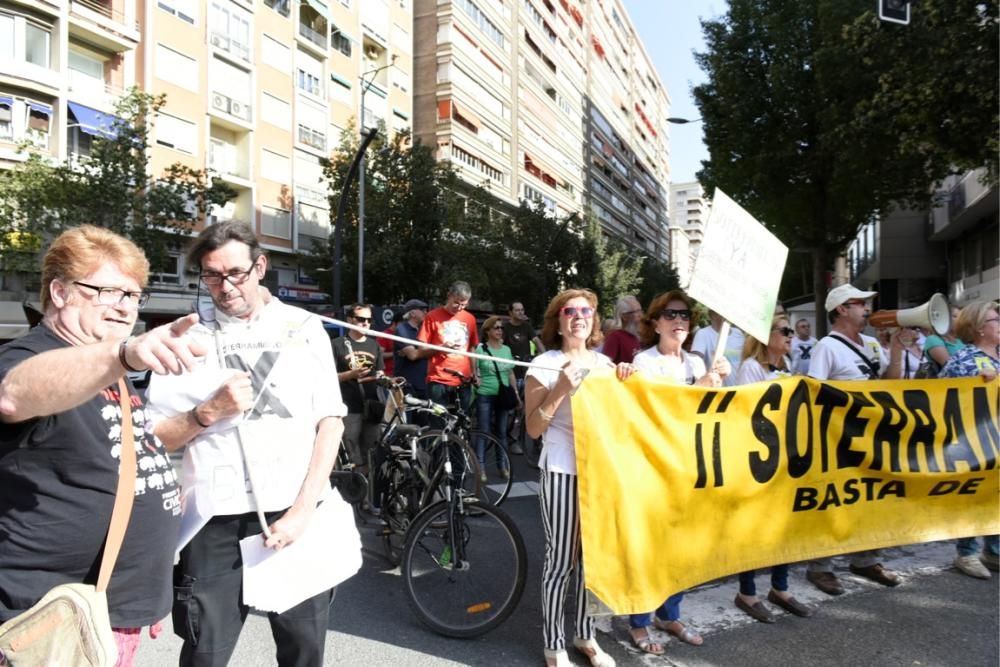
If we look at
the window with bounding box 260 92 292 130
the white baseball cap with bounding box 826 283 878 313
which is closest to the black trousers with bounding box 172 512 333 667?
the white baseball cap with bounding box 826 283 878 313

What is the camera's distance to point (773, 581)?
4.05 metres

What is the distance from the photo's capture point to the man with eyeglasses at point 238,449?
2.16 meters

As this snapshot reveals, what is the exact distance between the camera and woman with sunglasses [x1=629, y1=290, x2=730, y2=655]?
139 inches

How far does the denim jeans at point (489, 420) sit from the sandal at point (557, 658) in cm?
354

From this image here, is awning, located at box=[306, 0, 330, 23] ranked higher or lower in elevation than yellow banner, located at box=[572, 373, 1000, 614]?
higher

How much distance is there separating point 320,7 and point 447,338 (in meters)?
35.5

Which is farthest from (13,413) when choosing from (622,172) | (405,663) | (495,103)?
(622,172)

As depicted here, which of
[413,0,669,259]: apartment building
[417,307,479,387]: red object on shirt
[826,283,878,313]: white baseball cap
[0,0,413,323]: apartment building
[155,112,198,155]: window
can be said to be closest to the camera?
[826,283,878,313]: white baseball cap

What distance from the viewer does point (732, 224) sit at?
346 centimetres

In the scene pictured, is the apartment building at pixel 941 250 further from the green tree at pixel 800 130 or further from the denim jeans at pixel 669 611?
the denim jeans at pixel 669 611

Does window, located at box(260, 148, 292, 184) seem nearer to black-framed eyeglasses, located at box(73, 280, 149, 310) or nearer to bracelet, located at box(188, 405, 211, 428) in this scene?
bracelet, located at box(188, 405, 211, 428)

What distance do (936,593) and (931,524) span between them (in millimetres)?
437

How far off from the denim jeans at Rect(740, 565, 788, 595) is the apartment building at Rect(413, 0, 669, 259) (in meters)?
28.5

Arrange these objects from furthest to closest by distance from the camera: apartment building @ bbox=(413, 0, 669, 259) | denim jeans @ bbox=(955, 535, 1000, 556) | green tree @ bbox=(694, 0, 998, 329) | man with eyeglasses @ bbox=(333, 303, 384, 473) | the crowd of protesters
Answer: apartment building @ bbox=(413, 0, 669, 259)
green tree @ bbox=(694, 0, 998, 329)
man with eyeglasses @ bbox=(333, 303, 384, 473)
denim jeans @ bbox=(955, 535, 1000, 556)
the crowd of protesters
